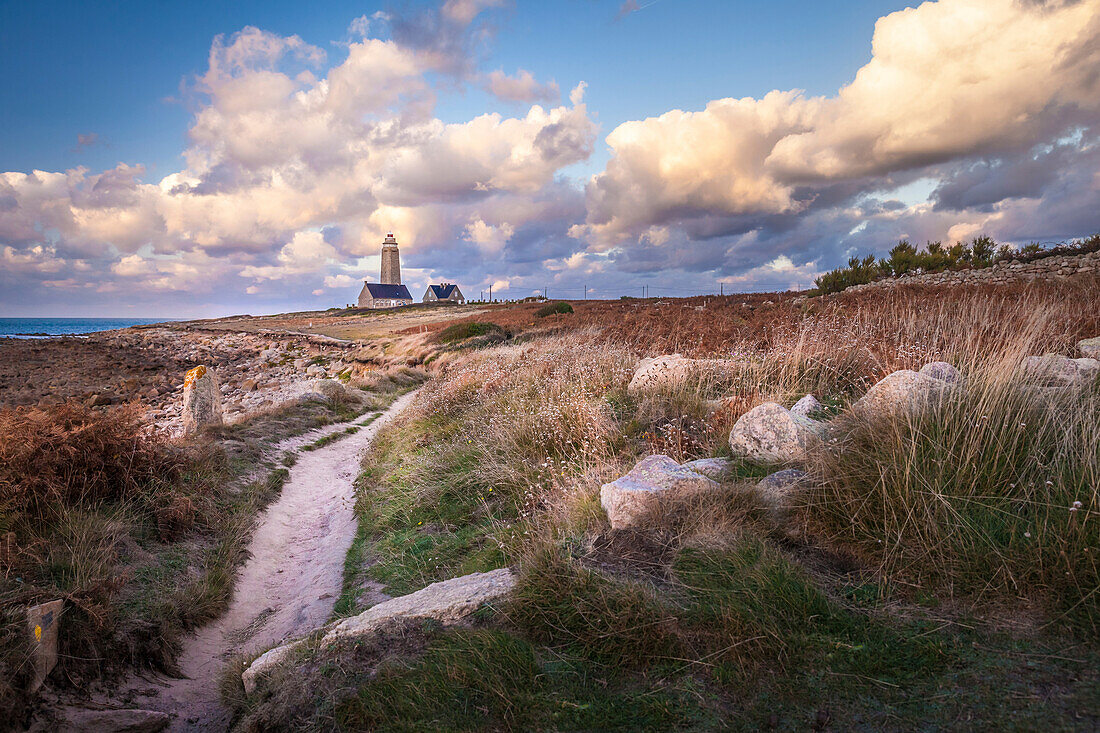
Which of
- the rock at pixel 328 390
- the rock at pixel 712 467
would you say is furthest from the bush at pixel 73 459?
the rock at pixel 328 390

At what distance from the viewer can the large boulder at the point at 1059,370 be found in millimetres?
5129

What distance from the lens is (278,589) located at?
679cm

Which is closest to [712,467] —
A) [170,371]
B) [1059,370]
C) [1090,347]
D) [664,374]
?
[664,374]

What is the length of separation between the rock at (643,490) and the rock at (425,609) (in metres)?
1.13

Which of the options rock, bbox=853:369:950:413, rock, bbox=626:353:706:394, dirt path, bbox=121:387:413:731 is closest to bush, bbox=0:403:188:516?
dirt path, bbox=121:387:413:731

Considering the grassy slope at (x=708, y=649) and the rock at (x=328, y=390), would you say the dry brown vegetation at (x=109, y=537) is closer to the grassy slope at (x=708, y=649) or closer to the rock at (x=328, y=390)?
the grassy slope at (x=708, y=649)

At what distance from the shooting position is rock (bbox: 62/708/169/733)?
152 inches

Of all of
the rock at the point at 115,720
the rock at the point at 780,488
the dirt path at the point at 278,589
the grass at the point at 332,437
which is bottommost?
the dirt path at the point at 278,589

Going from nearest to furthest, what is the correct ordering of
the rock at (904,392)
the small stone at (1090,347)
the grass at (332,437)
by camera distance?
the rock at (904,392)
the small stone at (1090,347)
the grass at (332,437)

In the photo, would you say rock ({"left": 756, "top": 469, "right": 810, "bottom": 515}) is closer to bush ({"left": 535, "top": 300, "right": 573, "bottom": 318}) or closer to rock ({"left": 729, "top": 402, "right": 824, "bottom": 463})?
rock ({"left": 729, "top": 402, "right": 824, "bottom": 463})

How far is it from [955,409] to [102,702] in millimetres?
7998

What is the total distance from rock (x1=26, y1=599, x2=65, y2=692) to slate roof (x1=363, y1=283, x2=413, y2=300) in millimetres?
94743

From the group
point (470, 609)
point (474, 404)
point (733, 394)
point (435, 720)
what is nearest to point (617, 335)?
point (474, 404)

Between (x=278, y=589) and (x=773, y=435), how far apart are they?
6788mm
